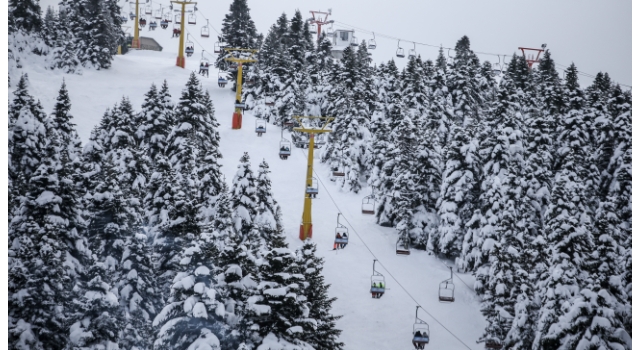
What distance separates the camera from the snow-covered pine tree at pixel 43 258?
21781 millimetres

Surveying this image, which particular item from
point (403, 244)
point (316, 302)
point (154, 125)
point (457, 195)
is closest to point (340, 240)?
point (403, 244)

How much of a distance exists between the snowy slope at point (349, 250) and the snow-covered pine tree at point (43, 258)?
9.50m

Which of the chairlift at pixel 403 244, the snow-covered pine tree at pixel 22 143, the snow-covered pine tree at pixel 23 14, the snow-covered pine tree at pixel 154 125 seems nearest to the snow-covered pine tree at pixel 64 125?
the snow-covered pine tree at pixel 154 125

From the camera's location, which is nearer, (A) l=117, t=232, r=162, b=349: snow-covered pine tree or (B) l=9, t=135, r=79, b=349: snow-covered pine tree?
(B) l=9, t=135, r=79, b=349: snow-covered pine tree

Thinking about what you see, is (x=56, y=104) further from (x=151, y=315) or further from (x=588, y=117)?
(x=588, y=117)

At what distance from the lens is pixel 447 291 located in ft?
122

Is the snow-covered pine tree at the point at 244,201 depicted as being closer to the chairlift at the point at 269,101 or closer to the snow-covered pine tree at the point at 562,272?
the snow-covered pine tree at the point at 562,272

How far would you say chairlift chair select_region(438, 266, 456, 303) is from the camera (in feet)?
118

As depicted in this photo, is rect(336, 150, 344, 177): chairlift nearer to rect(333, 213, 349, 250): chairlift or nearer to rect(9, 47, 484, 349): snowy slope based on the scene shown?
rect(9, 47, 484, 349): snowy slope

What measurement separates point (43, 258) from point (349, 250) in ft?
63.5

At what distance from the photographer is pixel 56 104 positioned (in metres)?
36.6

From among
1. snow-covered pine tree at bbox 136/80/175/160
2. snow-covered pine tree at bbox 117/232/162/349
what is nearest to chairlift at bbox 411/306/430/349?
snow-covered pine tree at bbox 117/232/162/349

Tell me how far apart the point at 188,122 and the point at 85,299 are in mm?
18583

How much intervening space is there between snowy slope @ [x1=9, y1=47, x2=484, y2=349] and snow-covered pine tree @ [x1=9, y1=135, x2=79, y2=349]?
374 inches
